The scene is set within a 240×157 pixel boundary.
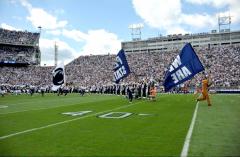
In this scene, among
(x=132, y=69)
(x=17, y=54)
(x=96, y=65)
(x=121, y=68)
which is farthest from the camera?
(x=17, y=54)

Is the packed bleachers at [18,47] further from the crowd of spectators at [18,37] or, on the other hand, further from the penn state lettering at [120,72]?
the penn state lettering at [120,72]

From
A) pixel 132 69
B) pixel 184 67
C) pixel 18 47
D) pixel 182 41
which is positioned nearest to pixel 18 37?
pixel 18 47

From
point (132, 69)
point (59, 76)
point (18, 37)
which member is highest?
point (18, 37)

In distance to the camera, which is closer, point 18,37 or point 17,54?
point 17,54

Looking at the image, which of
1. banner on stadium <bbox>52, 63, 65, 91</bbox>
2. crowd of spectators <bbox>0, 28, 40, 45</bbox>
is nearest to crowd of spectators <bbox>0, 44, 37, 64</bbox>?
Answer: crowd of spectators <bbox>0, 28, 40, 45</bbox>

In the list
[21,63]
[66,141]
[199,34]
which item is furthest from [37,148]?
[199,34]

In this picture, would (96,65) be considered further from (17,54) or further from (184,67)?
(184,67)

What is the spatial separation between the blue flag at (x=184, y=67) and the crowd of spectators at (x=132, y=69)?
1475 inches

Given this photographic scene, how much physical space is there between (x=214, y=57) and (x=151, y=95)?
4389 centimetres

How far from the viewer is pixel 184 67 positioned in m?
18.7

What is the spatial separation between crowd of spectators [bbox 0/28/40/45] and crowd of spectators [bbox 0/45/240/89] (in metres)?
8.34

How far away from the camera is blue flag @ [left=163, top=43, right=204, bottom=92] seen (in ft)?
60.5

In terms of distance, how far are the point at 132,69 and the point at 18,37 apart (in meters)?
32.7

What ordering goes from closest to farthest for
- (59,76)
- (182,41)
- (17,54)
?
(59,76) → (17,54) → (182,41)
